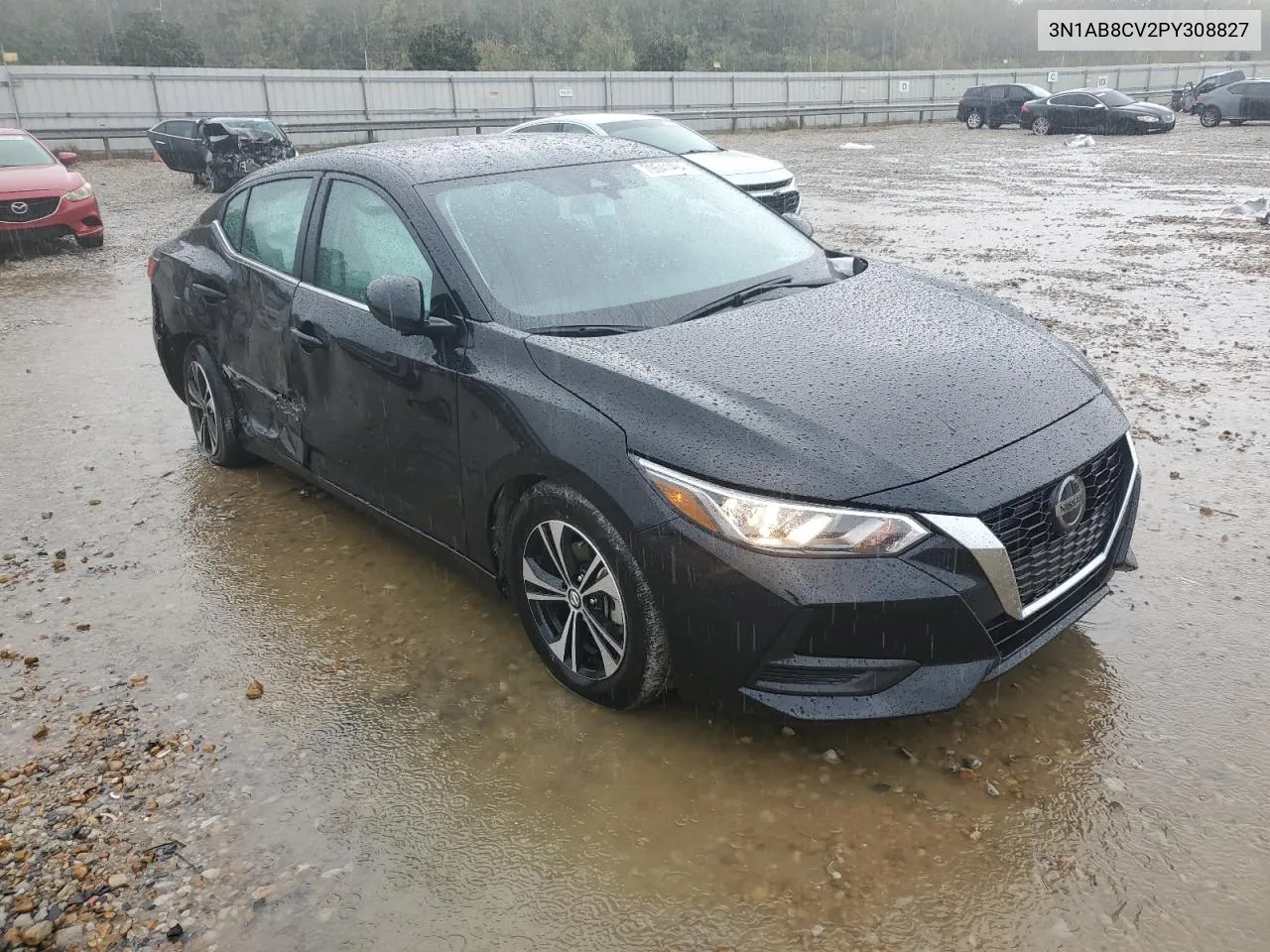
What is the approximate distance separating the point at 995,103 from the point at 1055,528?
3463 centimetres

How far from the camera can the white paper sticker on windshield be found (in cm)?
432

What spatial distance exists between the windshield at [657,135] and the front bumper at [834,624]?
39.0ft

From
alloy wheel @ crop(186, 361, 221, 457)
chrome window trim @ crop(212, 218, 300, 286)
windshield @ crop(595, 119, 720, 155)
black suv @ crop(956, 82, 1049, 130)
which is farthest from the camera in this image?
black suv @ crop(956, 82, 1049, 130)

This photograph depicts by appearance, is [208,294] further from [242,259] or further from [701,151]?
[701,151]

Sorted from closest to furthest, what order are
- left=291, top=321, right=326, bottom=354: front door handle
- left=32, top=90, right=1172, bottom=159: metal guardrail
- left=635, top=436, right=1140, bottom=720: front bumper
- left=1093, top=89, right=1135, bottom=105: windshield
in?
left=635, top=436, right=1140, bottom=720: front bumper → left=291, top=321, right=326, bottom=354: front door handle → left=32, top=90, right=1172, bottom=159: metal guardrail → left=1093, top=89, right=1135, bottom=105: windshield

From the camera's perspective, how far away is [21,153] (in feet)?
42.8

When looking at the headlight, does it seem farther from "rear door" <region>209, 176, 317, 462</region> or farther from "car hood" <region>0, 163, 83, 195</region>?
"car hood" <region>0, 163, 83, 195</region>

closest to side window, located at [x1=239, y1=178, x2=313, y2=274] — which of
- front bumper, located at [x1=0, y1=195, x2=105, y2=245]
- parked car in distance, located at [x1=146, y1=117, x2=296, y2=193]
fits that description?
front bumper, located at [x1=0, y1=195, x2=105, y2=245]

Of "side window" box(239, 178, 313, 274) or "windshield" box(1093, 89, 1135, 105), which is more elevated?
"windshield" box(1093, 89, 1135, 105)

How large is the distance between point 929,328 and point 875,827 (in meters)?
1.66

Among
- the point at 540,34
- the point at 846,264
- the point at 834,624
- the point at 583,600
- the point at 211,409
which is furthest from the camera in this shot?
the point at 540,34

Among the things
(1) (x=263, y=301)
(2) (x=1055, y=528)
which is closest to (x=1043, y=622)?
(2) (x=1055, y=528)

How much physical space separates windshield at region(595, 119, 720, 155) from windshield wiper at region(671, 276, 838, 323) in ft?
34.2

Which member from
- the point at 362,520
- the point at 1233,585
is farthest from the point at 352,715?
the point at 1233,585
